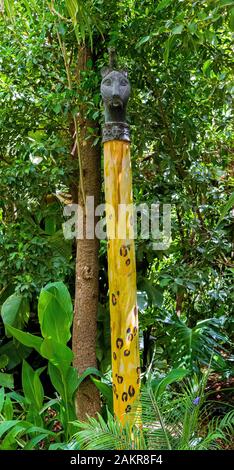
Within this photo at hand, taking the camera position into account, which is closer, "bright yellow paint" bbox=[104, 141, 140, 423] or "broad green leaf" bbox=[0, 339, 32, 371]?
"bright yellow paint" bbox=[104, 141, 140, 423]

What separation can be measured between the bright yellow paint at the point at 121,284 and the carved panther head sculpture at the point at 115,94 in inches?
3.9

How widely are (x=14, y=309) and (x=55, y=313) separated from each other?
44 cm

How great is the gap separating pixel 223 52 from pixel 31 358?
5.72ft

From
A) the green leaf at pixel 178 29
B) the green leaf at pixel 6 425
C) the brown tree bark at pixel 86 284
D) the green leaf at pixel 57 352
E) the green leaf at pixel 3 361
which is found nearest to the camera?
the green leaf at pixel 178 29

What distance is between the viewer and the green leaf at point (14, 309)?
2344 millimetres

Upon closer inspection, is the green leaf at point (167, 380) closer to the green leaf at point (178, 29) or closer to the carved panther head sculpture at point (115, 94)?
the carved panther head sculpture at point (115, 94)

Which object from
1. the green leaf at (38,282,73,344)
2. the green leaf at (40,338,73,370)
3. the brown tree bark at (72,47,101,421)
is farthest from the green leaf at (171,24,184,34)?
the green leaf at (40,338,73,370)

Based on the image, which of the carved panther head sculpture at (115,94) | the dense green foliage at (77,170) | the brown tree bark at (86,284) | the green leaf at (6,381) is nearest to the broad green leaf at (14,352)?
the dense green foliage at (77,170)

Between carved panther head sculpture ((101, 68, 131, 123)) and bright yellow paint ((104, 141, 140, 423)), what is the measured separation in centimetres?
10

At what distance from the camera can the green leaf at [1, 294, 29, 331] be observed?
2344 mm

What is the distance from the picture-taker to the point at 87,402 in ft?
7.07

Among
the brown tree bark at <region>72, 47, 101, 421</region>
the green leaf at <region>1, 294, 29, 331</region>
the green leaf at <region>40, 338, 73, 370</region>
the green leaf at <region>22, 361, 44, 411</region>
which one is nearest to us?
the green leaf at <region>40, 338, 73, 370</region>

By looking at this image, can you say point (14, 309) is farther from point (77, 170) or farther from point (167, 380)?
point (167, 380)

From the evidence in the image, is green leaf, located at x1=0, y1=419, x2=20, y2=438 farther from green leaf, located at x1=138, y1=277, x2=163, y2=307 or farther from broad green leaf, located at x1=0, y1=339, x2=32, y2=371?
green leaf, located at x1=138, y1=277, x2=163, y2=307
